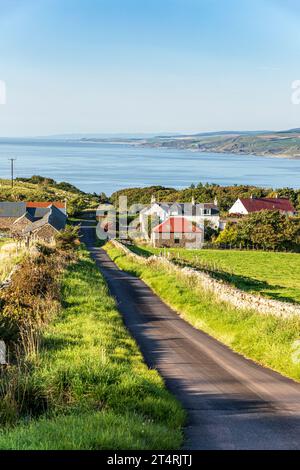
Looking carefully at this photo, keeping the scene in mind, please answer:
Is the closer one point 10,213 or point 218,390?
point 218,390

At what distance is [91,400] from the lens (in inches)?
333

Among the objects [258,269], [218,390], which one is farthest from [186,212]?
[218,390]

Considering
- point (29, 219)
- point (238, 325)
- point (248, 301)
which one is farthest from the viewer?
point (29, 219)

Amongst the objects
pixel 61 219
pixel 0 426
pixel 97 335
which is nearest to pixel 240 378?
pixel 97 335

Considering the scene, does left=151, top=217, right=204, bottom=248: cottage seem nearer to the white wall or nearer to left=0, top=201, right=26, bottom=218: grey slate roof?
left=0, top=201, right=26, bottom=218: grey slate roof

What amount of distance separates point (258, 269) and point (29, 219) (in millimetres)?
35219

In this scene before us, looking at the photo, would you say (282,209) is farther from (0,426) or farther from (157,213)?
(0,426)

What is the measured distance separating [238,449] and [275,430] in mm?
1178

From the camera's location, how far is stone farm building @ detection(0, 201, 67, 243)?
63.2 meters

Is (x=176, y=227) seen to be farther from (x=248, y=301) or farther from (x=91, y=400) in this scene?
(x=91, y=400)

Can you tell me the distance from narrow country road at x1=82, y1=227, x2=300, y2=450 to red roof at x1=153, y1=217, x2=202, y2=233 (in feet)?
162

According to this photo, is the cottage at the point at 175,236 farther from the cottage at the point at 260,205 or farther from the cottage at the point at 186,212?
the cottage at the point at 260,205

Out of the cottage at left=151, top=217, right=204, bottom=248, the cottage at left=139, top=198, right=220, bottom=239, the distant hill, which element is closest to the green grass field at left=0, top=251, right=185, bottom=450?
the cottage at left=151, top=217, right=204, bottom=248

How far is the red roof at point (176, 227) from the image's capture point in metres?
68.2
